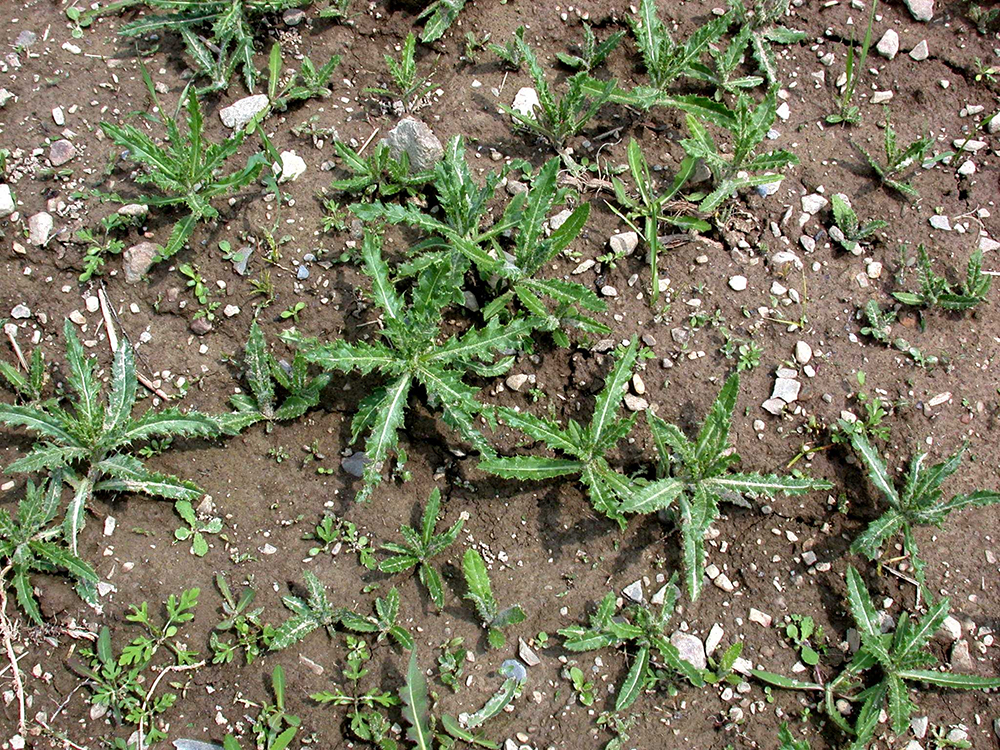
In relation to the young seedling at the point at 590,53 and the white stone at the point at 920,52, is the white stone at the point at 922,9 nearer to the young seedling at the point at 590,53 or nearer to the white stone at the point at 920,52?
the white stone at the point at 920,52

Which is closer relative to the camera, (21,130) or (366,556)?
(366,556)

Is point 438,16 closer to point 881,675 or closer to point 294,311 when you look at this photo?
point 294,311

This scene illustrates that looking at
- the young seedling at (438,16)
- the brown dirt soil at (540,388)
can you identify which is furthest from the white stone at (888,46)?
the young seedling at (438,16)

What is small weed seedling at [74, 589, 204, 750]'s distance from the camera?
300 cm

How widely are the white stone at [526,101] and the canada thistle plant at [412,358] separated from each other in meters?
1.02

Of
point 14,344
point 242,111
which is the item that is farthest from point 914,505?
point 14,344

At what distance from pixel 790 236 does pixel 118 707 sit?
3.25 metres

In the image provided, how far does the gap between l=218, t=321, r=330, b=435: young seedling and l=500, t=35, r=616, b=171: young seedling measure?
57.9 inches

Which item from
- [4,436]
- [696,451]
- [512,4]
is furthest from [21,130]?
[696,451]

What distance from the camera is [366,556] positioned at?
3.24m

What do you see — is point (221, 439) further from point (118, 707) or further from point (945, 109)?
point (945, 109)

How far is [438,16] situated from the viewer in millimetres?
4066

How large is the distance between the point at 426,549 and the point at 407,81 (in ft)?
6.95

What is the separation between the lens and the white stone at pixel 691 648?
3.14 metres
